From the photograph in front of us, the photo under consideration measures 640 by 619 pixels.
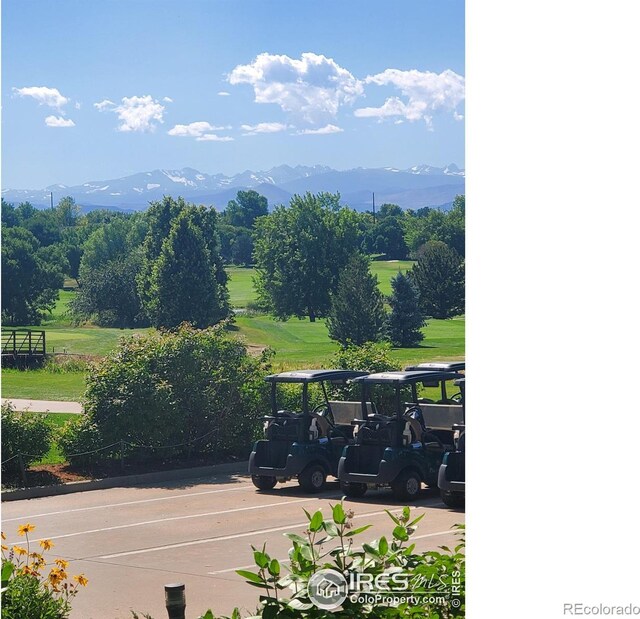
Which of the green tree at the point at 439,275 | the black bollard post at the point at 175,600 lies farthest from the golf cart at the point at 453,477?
the black bollard post at the point at 175,600

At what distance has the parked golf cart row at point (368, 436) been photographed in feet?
25.8

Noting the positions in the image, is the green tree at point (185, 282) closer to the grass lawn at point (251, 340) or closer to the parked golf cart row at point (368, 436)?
the grass lawn at point (251, 340)

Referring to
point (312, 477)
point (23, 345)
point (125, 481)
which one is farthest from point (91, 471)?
point (312, 477)

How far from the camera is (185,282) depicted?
840cm

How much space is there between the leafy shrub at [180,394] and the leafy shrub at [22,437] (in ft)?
1.85

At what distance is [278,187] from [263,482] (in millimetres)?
3878

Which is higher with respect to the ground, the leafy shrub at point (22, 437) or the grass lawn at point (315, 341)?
the grass lawn at point (315, 341)

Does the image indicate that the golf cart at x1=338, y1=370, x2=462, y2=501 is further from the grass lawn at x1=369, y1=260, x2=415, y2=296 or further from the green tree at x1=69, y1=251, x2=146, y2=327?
the grass lawn at x1=369, y1=260, x2=415, y2=296

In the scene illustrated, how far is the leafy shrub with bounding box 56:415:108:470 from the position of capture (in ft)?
31.1
